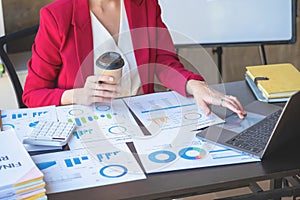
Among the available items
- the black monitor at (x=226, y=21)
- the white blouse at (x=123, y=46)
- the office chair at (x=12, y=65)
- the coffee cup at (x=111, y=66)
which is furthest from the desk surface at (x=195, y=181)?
the black monitor at (x=226, y=21)

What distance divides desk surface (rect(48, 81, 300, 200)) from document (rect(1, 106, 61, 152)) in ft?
1.15

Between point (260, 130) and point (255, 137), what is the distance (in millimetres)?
46

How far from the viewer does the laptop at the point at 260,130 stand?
1.20 m

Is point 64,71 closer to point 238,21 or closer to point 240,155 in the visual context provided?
point 240,155

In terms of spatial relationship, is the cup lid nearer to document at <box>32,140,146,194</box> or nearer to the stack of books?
document at <box>32,140,146,194</box>

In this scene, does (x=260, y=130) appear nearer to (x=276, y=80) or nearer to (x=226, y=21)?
(x=276, y=80)

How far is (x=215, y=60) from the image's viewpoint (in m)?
3.28

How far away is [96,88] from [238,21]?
1.40 metres

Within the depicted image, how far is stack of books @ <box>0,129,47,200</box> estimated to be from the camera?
1.05 metres

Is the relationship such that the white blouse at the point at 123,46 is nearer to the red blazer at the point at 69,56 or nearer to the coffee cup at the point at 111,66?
the red blazer at the point at 69,56

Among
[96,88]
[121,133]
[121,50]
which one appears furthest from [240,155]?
[121,50]

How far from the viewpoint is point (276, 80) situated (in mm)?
1698

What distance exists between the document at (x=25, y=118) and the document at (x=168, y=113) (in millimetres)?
242

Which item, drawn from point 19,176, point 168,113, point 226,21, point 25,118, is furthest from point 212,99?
point 226,21
